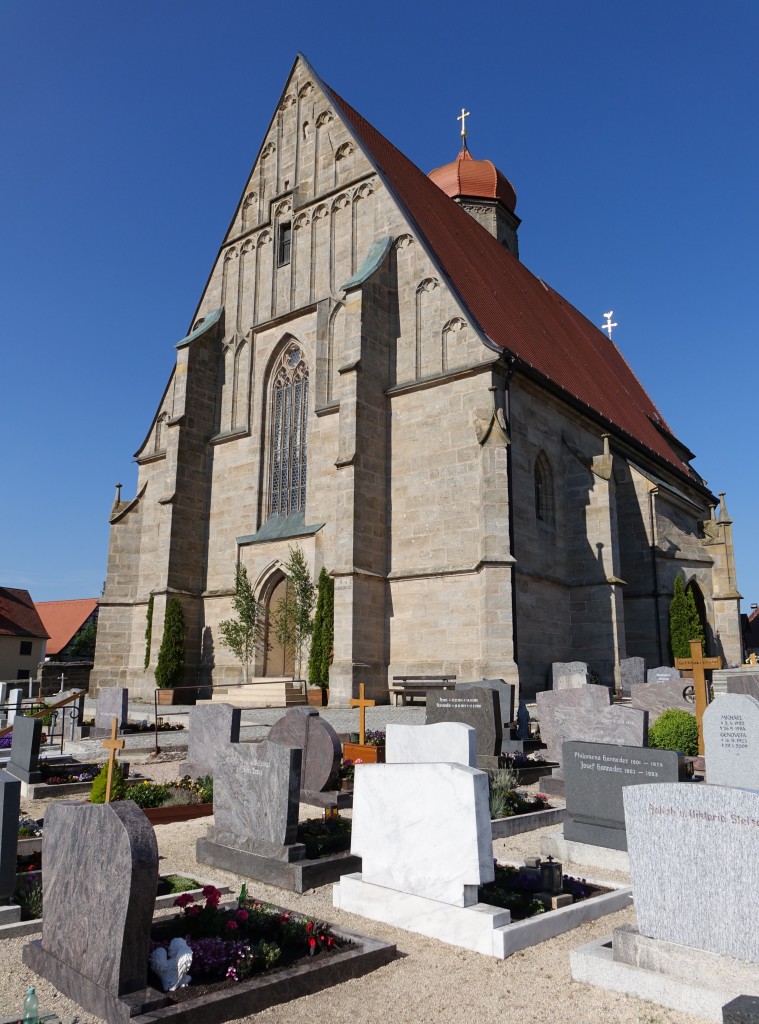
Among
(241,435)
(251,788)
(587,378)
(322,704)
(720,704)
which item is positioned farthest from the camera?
(587,378)

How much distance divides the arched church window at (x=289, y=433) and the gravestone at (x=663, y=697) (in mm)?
10944

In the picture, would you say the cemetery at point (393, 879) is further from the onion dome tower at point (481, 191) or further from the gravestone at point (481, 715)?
the onion dome tower at point (481, 191)

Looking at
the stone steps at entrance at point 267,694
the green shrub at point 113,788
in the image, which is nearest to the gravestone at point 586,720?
the green shrub at point 113,788

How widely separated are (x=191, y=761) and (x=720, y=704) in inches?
266

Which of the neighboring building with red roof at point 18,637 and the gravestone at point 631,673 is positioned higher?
the neighboring building with red roof at point 18,637

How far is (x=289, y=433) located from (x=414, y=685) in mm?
8863

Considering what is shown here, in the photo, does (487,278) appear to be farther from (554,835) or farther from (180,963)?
(180,963)

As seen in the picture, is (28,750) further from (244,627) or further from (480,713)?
(244,627)

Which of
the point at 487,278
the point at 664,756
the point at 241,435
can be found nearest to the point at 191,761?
the point at 664,756

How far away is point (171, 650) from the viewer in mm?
22438

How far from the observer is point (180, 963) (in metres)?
4.11

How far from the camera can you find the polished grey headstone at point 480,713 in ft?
35.1

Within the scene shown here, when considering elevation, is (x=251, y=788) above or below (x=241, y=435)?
below

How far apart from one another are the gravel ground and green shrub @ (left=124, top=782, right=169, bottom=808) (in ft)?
12.1
